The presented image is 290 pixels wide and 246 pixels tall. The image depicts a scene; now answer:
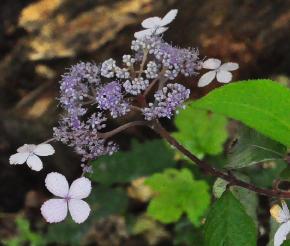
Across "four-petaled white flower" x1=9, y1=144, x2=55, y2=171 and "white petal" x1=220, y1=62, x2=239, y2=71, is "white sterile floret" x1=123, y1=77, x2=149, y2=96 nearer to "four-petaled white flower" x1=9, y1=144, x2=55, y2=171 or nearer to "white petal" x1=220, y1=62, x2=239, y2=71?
"four-petaled white flower" x1=9, y1=144, x2=55, y2=171

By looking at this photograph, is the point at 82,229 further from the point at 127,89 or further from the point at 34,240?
the point at 127,89

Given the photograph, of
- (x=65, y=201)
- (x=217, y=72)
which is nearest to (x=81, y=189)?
(x=65, y=201)

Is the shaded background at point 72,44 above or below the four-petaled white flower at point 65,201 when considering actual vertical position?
below

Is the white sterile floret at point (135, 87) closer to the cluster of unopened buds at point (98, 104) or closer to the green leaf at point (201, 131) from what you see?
the cluster of unopened buds at point (98, 104)

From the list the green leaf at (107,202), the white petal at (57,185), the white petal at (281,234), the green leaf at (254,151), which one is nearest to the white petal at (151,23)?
the green leaf at (254,151)

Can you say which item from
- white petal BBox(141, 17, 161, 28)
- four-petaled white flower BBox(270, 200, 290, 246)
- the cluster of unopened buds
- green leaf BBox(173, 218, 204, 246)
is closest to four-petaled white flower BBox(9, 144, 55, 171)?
the cluster of unopened buds

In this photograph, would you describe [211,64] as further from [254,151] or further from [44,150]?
[44,150]
